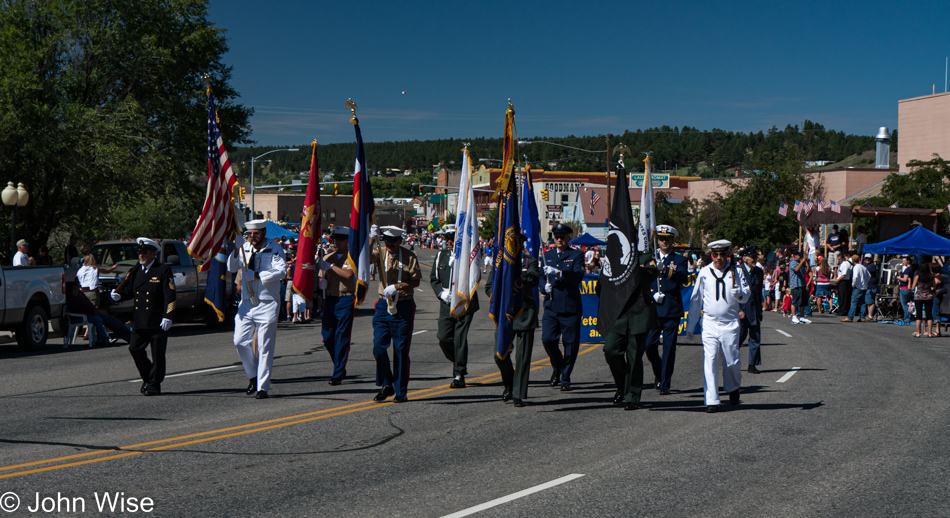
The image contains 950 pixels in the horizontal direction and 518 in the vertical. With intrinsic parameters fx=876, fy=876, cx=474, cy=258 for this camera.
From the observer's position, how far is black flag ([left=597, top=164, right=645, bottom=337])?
9961mm

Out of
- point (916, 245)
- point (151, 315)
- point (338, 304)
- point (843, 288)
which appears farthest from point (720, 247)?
point (843, 288)

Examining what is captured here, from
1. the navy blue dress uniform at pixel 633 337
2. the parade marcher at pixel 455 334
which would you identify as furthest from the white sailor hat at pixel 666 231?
the parade marcher at pixel 455 334

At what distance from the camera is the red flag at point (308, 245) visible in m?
12.2

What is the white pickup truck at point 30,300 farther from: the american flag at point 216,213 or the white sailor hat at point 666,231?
the white sailor hat at point 666,231

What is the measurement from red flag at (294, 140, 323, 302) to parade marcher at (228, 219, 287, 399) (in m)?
1.13

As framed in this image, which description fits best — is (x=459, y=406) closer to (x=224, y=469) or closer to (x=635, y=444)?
(x=635, y=444)

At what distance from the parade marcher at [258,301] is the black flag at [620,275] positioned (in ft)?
12.9

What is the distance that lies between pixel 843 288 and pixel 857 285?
1985mm

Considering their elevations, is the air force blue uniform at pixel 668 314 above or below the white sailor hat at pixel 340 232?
below

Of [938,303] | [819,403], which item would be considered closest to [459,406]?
[819,403]

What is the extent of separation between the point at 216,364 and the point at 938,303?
673 inches

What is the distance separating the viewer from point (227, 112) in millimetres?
36406

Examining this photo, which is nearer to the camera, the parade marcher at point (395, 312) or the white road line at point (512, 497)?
the white road line at point (512, 497)

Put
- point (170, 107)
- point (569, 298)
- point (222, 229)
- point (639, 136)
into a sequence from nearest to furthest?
point (569, 298) → point (222, 229) → point (170, 107) → point (639, 136)
